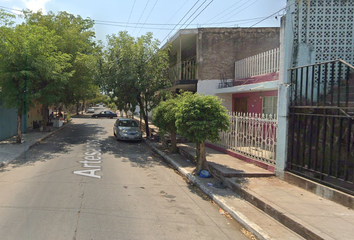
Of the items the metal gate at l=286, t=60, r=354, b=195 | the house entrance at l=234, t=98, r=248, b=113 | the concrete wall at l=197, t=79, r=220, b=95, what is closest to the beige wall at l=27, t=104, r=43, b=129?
the concrete wall at l=197, t=79, r=220, b=95

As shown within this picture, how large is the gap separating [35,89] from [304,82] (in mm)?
13240

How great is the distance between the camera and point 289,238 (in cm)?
425

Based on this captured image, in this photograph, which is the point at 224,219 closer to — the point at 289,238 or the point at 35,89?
the point at 289,238

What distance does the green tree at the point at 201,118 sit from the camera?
7.48 m

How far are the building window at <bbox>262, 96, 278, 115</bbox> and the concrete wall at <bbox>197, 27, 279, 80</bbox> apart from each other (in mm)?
3306

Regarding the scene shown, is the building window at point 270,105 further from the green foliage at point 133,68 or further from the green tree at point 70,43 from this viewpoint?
the green tree at point 70,43

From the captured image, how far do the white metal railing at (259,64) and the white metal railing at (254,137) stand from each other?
2882 millimetres

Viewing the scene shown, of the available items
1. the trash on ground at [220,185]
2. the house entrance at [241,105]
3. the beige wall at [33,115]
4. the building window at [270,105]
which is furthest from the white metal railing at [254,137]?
the beige wall at [33,115]

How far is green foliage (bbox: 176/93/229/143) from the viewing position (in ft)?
24.5

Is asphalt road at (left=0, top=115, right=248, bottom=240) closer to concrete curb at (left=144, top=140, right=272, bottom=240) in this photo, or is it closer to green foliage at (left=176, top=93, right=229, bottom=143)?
concrete curb at (left=144, top=140, right=272, bottom=240)

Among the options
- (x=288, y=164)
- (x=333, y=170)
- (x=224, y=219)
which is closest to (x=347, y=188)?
(x=333, y=170)

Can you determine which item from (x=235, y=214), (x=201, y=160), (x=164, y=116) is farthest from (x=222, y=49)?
(x=235, y=214)

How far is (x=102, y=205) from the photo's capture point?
18.1 ft

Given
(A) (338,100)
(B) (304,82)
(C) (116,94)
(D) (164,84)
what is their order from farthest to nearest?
(D) (164,84) → (C) (116,94) → (B) (304,82) → (A) (338,100)
